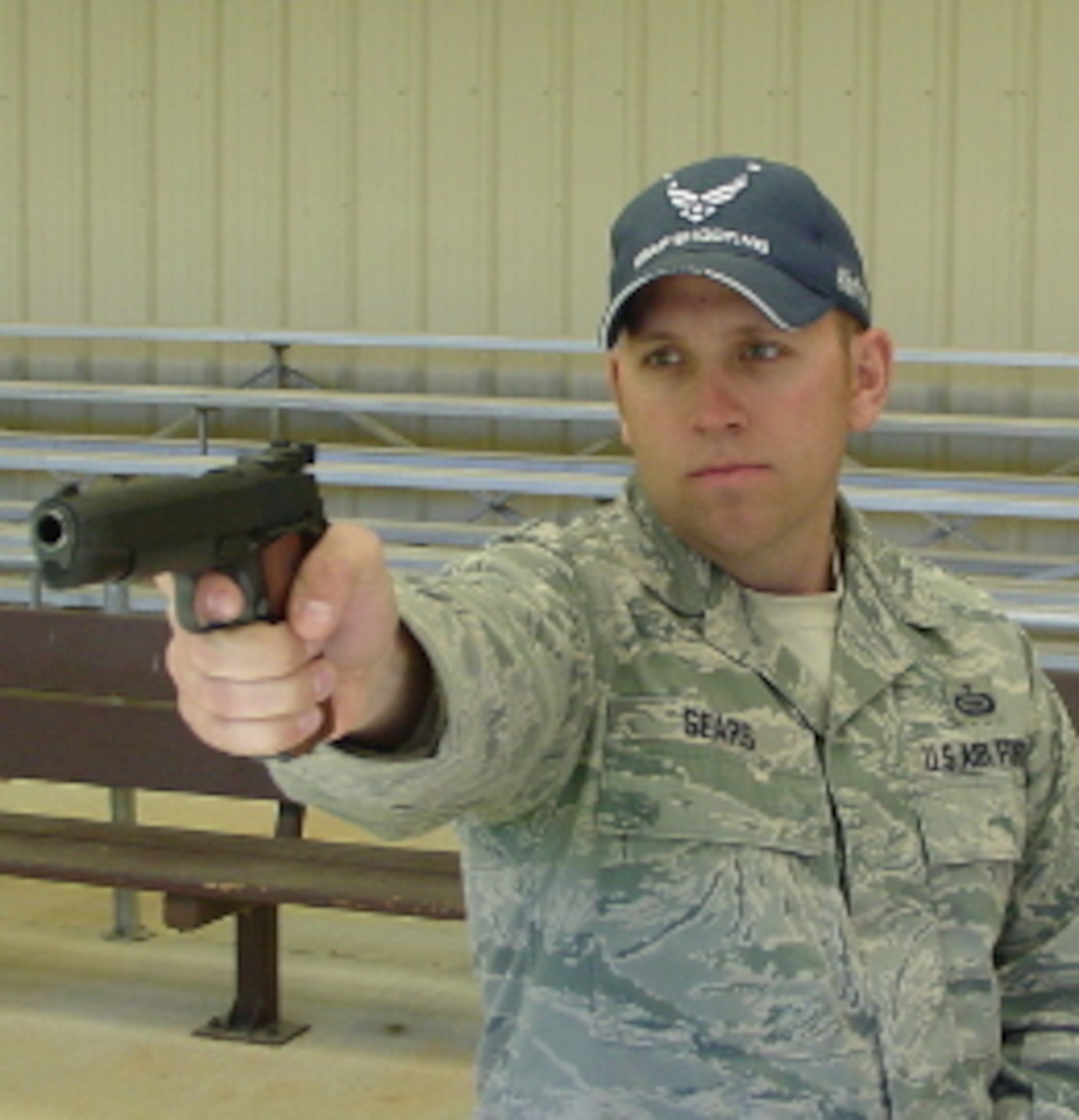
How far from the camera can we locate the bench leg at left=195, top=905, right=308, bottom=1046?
142 inches

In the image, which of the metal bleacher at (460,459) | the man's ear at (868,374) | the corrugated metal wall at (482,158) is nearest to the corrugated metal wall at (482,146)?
the corrugated metal wall at (482,158)

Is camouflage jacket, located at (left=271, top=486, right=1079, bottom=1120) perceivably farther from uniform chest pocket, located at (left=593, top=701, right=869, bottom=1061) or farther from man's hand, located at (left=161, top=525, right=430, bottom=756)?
man's hand, located at (left=161, top=525, right=430, bottom=756)

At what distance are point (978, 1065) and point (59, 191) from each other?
622 centimetres

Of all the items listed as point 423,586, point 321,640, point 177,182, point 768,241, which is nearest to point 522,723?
point 423,586

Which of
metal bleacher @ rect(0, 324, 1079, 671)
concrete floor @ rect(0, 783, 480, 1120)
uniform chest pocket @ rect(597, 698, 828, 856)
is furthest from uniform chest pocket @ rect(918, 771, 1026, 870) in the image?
metal bleacher @ rect(0, 324, 1079, 671)

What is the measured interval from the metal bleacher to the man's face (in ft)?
10.5

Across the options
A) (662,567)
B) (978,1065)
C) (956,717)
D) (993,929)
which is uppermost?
(662,567)

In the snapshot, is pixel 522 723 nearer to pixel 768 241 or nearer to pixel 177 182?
pixel 768 241

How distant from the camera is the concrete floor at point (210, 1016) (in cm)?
333

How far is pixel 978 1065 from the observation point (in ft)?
5.08

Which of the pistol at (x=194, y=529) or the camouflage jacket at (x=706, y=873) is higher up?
the pistol at (x=194, y=529)

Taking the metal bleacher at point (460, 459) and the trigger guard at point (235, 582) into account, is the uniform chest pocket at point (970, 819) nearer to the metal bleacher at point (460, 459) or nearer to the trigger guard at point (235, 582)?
the trigger guard at point (235, 582)

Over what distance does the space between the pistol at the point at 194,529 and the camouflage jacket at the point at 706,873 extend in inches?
9.8

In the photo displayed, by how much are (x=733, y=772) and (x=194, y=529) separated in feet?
2.01
